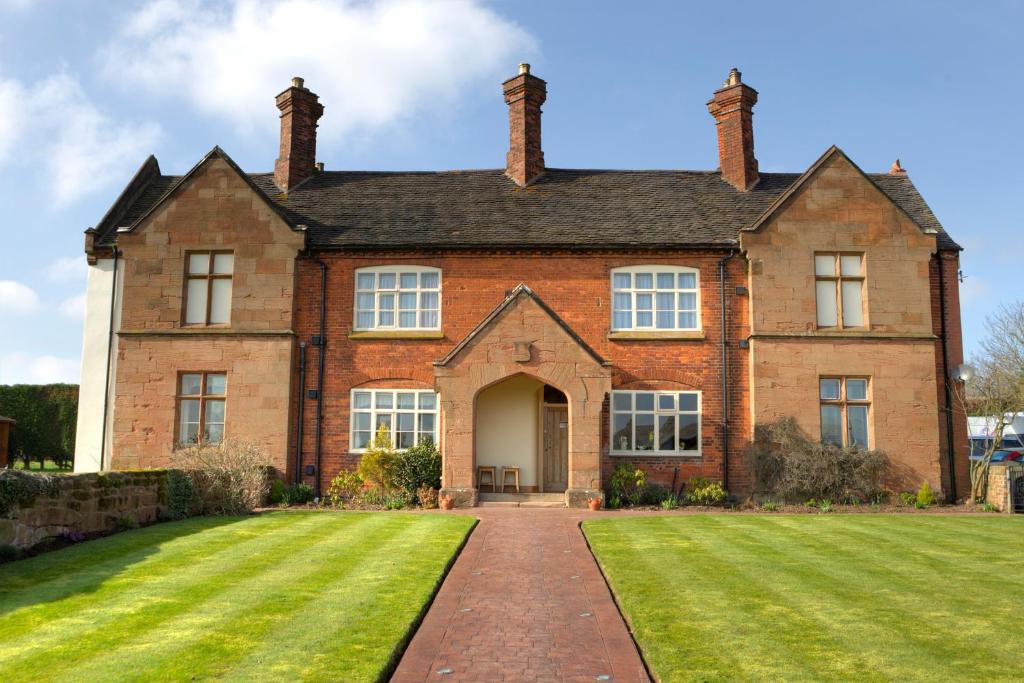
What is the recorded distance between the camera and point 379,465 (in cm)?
2025

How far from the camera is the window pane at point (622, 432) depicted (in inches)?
842

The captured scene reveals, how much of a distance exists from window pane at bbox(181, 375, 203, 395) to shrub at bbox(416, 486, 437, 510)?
6.76m

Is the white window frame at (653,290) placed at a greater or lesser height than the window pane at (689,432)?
greater

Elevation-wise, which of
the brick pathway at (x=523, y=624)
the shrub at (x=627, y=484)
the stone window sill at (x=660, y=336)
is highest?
the stone window sill at (x=660, y=336)

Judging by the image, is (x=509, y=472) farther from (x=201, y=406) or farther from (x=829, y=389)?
(x=829, y=389)

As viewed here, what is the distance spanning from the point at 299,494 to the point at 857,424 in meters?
14.3

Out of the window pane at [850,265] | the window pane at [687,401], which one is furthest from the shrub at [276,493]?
the window pane at [850,265]

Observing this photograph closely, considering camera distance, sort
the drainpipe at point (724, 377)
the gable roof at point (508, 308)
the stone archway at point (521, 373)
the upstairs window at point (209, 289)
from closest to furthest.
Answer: the stone archway at point (521, 373) < the gable roof at point (508, 308) < the drainpipe at point (724, 377) < the upstairs window at point (209, 289)

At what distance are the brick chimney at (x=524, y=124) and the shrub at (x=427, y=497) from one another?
32.8 ft

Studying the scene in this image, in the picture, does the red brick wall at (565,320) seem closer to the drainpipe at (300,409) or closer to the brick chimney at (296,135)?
the drainpipe at (300,409)

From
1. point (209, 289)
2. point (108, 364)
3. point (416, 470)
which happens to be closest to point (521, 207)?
point (416, 470)

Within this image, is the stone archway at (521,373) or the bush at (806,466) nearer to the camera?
the stone archway at (521,373)

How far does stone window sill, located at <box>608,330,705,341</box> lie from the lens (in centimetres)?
2161

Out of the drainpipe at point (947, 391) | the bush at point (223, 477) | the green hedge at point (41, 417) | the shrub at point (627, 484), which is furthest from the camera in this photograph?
the green hedge at point (41, 417)
